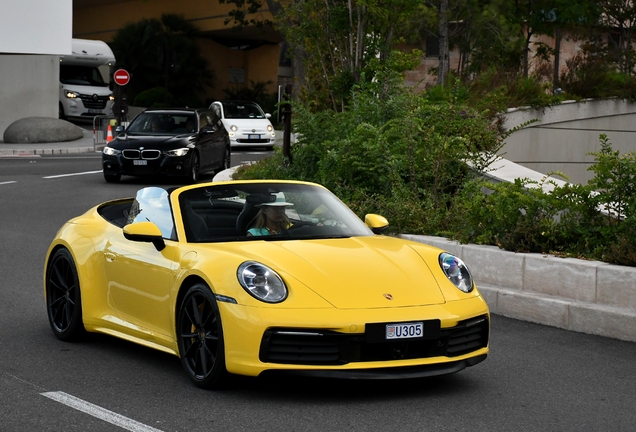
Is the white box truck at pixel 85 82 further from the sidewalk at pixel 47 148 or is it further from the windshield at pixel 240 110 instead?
the windshield at pixel 240 110

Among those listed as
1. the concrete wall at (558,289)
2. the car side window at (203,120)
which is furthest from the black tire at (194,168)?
the concrete wall at (558,289)

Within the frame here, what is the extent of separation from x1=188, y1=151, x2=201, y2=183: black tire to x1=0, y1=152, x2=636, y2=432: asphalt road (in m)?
14.3

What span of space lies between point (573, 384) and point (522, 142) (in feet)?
55.6

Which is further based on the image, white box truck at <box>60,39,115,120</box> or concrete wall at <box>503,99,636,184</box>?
white box truck at <box>60,39,115,120</box>

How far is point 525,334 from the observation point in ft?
29.3

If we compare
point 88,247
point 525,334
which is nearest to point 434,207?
point 525,334

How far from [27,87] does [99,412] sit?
36.1 m

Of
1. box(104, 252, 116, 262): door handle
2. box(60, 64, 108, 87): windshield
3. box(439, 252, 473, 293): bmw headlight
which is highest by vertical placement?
box(60, 64, 108, 87): windshield

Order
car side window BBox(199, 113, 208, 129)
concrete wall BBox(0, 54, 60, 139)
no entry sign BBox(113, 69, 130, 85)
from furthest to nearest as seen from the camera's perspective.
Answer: no entry sign BBox(113, 69, 130, 85)
concrete wall BBox(0, 54, 60, 139)
car side window BBox(199, 113, 208, 129)

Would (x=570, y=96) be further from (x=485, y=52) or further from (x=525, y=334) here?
(x=525, y=334)

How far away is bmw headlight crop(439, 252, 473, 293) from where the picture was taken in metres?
Answer: 7.00

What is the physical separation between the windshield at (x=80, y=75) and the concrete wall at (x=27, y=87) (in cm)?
587

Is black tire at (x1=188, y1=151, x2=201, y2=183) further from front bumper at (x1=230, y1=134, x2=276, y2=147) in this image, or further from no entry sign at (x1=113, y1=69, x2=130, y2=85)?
no entry sign at (x1=113, y1=69, x2=130, y2=85)

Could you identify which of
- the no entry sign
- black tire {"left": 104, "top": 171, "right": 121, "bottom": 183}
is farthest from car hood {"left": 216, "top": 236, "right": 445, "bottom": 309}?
the no entry sign
